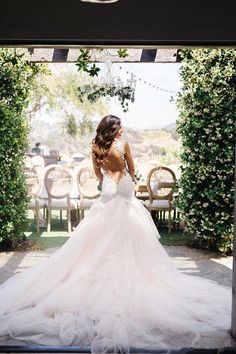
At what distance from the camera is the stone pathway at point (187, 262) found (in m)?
5.71

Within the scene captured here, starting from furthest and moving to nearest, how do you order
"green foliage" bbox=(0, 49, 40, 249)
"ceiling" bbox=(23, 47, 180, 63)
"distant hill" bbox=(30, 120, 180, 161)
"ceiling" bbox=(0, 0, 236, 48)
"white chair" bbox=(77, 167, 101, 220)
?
"distant hill" bbox=(30, 120, 180, 161)
"white chair" bbox=(77, 167, 101, 220)
"ceiling" bbox=(23, 47, 180, 63)
"green foliage" bbox=(0, 49, 40, 249)
"ceiling" bbox=(0, 0, 236, 48)

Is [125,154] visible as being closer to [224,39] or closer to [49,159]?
[224,39]

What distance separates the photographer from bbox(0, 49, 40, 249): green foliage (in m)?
6.42

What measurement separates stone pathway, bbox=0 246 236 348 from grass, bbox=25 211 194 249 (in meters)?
0.30

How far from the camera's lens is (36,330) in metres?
3.75

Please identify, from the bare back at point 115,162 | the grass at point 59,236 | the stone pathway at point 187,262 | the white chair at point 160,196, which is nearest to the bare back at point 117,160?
the bare back at point 115,162

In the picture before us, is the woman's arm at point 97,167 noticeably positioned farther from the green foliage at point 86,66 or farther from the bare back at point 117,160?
the green foliage at point 86,66

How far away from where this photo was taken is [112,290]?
14.0 feet

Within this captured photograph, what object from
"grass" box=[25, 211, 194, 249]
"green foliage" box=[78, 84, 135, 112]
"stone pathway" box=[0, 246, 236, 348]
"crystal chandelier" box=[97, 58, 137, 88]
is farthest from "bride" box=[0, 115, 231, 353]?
"grass" box=[25, 211, 194, 249]

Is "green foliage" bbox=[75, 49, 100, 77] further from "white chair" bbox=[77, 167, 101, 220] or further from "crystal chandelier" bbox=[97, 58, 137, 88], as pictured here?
"white chair" bbox=[77, 167, 101, 220]

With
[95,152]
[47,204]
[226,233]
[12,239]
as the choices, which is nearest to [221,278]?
[226,233]

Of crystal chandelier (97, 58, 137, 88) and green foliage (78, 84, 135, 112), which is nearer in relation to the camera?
green foliage (78, 84, 135, 112)

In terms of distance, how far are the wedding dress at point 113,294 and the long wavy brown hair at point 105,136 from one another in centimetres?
29

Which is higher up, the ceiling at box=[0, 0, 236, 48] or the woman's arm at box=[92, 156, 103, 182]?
the ceiling at box=[0, 0, 236, 48]
